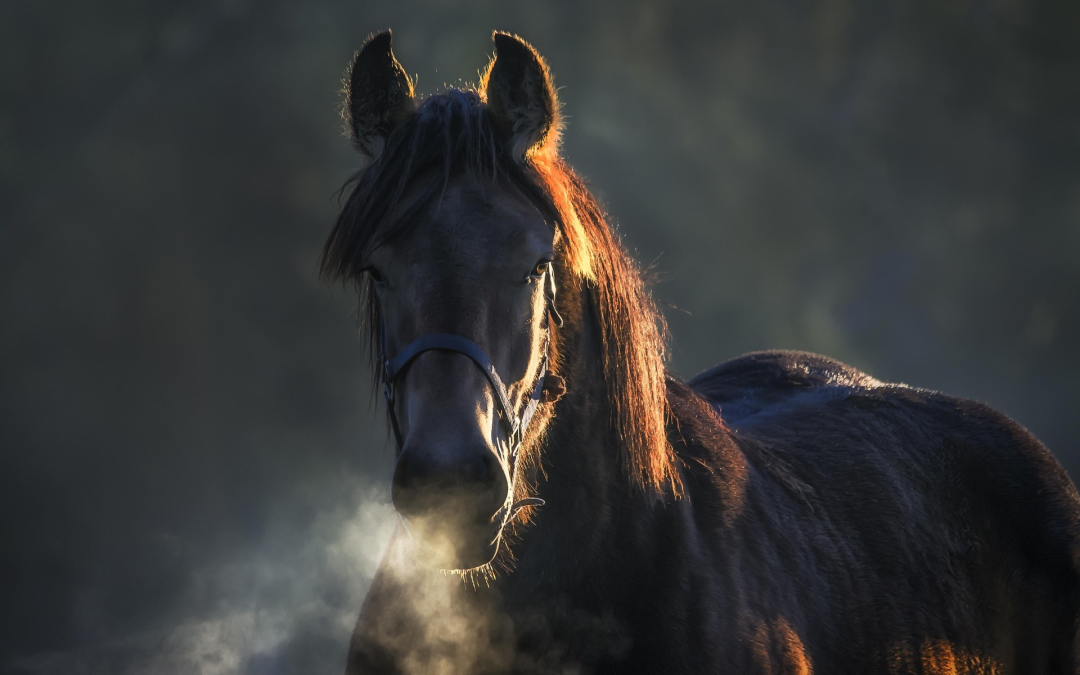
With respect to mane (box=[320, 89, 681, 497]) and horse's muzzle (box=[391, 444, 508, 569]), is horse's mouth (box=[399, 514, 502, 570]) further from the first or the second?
mane (box=[320, 89, 681, 497])

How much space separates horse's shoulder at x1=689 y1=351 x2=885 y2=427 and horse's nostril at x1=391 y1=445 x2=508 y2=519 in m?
2.18

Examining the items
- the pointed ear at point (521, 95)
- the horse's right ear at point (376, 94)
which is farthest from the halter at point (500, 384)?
the horse's right ear at point (376, 94)

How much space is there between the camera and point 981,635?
312cm

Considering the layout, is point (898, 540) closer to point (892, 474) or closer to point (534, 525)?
point (892, 474)

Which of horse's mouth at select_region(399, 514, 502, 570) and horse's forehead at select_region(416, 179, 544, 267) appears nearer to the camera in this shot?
horse's mouth at select_region(399, 514, 502, 570)

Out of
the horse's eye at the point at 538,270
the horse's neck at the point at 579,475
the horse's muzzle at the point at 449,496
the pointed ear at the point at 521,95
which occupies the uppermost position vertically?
the pointed ear at the point at 521,95

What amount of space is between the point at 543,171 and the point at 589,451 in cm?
81

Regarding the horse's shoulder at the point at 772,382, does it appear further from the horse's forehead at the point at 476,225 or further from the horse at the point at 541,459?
the horse's forehead at the point at 476,225

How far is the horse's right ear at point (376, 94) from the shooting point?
2.24m

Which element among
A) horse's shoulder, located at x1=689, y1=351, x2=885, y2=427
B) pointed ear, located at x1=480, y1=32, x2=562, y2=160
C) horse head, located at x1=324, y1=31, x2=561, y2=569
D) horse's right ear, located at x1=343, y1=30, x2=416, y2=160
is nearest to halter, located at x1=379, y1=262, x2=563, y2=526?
horse head, located at x1=324, y1=31, x2=561, y2=569

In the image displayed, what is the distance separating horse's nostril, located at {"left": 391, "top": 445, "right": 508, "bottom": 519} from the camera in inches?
60.7

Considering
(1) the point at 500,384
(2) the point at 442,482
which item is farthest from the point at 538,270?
(2) the point at 442,482

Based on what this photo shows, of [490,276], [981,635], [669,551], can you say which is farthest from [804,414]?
[490,276]

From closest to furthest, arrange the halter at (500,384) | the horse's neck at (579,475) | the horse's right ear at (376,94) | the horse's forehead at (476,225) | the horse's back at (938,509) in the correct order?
the halter at (500,384)
the horse's forehead at (476,225)
the horse's neck at (579,475)
the horse's right ear at (376,94)
the horse's back at (938,509)
